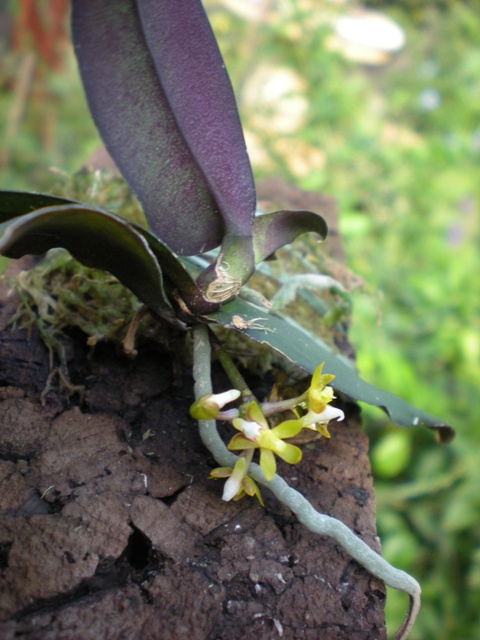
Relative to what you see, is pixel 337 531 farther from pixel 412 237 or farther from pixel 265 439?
pixel 412 237

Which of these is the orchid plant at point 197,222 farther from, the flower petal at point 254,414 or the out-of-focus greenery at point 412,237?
the out-of-focus greenery at point 412,237

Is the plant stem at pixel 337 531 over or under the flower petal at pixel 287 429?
under

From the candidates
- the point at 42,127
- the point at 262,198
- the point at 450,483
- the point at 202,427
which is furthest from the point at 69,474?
the point at 42,127

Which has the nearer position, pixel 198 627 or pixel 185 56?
pixel 198 627

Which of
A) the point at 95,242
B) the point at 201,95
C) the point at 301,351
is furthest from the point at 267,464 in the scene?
the point at 201,95

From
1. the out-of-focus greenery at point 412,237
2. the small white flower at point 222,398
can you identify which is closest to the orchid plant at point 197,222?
the small white flower at point 222,398

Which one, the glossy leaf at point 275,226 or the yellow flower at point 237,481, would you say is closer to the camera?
the yellow flower at point 237,481

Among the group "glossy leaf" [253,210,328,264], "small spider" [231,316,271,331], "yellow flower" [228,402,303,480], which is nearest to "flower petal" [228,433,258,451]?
"yellow flower" [228,402,303,480]

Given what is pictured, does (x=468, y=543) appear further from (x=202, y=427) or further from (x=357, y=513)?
(x=202, y=427)
